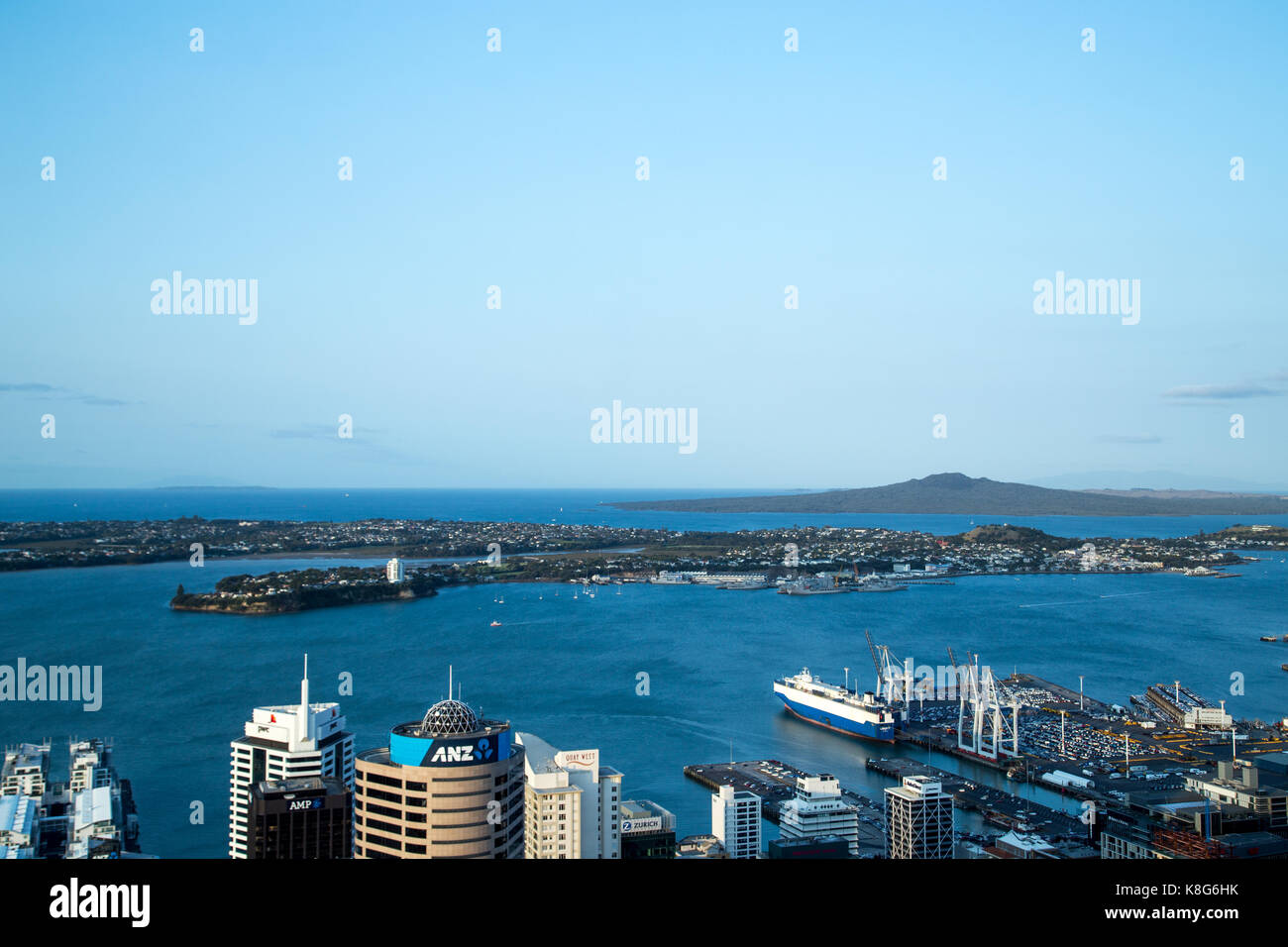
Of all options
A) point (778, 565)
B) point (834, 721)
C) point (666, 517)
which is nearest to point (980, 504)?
point (666, 517)

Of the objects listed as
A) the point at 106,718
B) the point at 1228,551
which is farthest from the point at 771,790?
the point at 1228,551

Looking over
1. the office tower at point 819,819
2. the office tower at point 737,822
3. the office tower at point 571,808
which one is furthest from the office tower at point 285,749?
the office tower at point 819,819

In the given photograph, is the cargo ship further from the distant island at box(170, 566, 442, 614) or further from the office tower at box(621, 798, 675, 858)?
the distant island at box(170, 566, 442, 614)

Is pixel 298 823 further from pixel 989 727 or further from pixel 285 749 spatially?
pixel 989 727

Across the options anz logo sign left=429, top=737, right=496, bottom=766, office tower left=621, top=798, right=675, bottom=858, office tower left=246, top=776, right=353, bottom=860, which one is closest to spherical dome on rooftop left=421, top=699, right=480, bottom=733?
anz logo sign left=429, top=737, right=496, bottom=766

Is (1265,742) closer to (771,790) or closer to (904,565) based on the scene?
(771,790)

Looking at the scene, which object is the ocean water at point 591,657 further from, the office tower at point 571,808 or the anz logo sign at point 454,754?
the anz logo sign at point 454,754
